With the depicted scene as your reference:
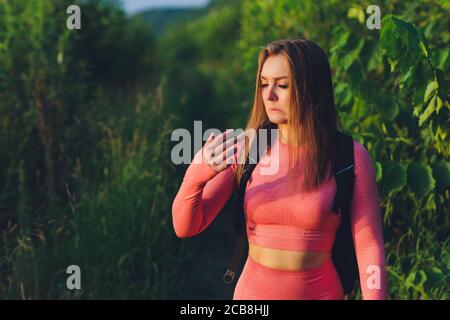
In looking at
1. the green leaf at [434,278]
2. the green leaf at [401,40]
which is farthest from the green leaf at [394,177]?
the green leaf at [401,40]

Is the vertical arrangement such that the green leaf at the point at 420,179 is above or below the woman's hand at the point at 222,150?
below

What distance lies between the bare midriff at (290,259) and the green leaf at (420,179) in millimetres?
1571

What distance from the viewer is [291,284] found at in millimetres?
2363

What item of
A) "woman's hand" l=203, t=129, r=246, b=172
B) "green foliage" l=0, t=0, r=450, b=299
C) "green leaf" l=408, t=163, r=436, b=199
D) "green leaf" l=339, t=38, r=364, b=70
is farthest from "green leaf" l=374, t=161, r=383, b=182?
"woman's hand" l=203, t=129, r=246, b=172

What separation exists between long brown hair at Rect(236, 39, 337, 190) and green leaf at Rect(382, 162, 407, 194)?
4.72 ft

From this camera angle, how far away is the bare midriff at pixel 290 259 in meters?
2.38

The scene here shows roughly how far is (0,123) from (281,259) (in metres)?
4.36

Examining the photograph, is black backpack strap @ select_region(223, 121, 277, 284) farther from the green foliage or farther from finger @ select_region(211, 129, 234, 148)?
the green foliage

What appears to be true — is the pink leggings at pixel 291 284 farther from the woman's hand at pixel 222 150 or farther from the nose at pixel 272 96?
the nose at pixel 272 96

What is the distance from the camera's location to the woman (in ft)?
7.72

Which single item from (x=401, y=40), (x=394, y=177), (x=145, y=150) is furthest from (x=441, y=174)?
(x=145, y=150)
